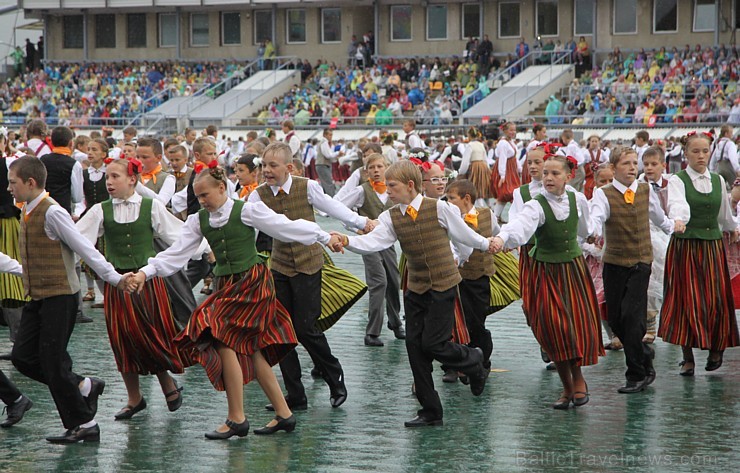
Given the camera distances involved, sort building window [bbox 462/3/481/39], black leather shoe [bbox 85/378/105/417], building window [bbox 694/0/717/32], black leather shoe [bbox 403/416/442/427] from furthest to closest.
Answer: building window [bbox 462/3/481/39] < building window [bbox 694/0/717/32] < black leather shoe [bbox 403/416/442/427] < black leather shoe [bbox 85/378/105/417]

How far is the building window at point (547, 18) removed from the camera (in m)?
41.1

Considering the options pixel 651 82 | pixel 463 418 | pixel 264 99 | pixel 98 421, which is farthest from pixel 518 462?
pixel 264 99

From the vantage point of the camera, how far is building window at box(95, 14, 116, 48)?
49.5 meters

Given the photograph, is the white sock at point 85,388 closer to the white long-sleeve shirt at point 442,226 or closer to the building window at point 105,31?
the white long-sleeve shirt at point 442,226

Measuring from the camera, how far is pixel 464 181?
832cm

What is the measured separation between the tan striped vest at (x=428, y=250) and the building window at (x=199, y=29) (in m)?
42.3

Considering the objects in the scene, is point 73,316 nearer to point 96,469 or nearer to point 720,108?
point 96,469

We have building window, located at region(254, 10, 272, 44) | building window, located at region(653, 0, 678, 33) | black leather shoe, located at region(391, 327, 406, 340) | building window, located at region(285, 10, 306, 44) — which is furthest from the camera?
building window, located at region(254, 10, 272, 44)

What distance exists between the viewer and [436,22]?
43.7 m

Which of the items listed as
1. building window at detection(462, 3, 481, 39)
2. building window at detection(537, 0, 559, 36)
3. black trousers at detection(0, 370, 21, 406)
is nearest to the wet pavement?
black trousers at detection(0, 370, 21, 406)

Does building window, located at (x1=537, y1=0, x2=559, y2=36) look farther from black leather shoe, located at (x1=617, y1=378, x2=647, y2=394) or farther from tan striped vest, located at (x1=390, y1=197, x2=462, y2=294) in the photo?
tan striped vest, located at (x1=390, y1=197, x2=462, y2=294)

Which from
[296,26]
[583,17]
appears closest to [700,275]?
[583,17]

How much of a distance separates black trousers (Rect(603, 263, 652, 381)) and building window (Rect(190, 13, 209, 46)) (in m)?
41.6

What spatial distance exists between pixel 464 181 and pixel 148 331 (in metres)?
2.56
